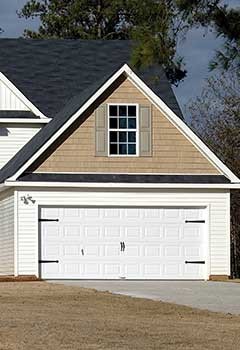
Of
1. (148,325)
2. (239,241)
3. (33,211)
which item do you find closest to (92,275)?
(33,211)

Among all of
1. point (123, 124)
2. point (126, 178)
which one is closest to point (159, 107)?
point (123, 124)

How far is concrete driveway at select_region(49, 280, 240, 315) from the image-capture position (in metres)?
21.7

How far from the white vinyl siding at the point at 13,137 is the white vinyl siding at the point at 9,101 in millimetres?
634

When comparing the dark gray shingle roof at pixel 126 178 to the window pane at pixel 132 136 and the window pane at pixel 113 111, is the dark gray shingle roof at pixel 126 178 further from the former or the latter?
the window pane at pixel 113 111

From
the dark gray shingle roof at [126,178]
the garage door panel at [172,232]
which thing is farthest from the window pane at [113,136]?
the garage door panel at [172,232]

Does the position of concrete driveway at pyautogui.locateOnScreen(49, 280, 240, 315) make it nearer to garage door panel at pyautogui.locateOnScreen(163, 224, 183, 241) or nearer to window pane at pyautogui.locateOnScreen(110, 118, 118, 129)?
garage door panel at pyautogui.locateOnScreen(163, 224, 183, 241)

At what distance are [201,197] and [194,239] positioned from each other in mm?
1265

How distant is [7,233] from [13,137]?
436 cm

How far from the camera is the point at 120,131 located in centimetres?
3278

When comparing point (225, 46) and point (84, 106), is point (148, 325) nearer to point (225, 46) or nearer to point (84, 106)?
point (225, 46)

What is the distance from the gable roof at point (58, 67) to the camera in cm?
3750

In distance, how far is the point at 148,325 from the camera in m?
16.9

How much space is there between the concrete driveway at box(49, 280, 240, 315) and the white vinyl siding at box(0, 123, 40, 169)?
6936mm

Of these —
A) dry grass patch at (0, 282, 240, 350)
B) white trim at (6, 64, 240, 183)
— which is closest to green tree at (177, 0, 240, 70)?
dry grass patch at (0, 282, 240, 350)
